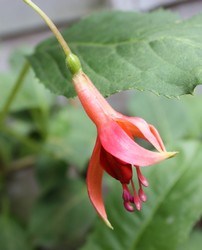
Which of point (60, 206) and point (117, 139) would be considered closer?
point (117, 139)

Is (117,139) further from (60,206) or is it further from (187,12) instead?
(187,12)

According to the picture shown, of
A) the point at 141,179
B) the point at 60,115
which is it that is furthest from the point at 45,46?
the point at 60,115

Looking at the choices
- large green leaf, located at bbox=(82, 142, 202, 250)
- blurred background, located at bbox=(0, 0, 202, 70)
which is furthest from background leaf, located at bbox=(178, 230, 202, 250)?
blurred background, located at bbox=(0, 0, 202, 70)

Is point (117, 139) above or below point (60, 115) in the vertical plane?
above

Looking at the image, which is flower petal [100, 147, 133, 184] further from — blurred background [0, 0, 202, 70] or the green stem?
blurred background [0, 0, 202, 70]

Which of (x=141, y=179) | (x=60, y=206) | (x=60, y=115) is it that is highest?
(x=141, y=179)
